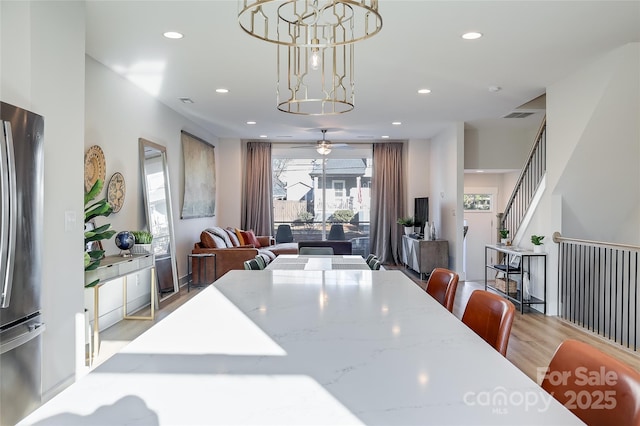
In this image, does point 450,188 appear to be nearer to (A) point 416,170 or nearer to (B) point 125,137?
(A) point 416,170

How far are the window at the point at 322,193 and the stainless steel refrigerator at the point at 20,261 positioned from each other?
26.1 feet

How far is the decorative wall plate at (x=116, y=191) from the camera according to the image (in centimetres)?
491

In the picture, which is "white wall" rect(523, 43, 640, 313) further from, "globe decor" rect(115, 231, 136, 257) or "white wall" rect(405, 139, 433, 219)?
"globe decor" rect(115, 231, 136, 257)

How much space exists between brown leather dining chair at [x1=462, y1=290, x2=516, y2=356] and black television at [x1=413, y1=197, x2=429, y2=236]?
278 inches

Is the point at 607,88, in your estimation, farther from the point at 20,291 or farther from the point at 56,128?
the point at 20,291

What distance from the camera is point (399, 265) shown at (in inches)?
390

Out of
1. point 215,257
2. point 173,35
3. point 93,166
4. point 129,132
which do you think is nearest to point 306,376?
point 173,35

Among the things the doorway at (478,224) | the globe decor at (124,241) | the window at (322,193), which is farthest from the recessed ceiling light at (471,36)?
the window at (322,193)

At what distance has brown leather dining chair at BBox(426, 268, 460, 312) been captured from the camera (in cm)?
234

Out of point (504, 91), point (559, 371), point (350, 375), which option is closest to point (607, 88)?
point (504, 91)

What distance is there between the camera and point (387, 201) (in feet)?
33.2

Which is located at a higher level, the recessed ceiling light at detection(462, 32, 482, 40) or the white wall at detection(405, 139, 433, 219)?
the recessed ceiling light at detection(462, 32, 482, 40)

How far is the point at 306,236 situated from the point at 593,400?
946cm

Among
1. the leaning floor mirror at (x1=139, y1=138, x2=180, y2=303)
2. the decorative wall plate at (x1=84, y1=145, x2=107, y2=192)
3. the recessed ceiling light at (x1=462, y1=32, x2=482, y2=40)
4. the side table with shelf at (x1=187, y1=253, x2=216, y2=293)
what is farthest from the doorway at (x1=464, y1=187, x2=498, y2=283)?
the decorative wall plate at (x1=84, y1=145, x2=107, y2=192)
